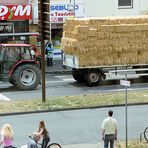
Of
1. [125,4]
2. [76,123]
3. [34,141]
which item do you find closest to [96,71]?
[76,123]

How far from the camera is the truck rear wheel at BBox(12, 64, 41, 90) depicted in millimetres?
29141

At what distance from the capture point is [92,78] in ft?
99.8

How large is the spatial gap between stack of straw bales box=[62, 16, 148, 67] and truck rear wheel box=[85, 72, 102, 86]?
1.74 feet

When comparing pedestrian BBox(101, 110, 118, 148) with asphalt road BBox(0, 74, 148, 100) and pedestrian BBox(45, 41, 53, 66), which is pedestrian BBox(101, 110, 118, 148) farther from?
pedestrian BBox(45, 41, 53, 66)

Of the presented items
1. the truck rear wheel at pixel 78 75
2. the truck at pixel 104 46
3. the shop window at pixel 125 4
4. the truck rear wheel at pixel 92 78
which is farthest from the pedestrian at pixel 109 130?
the shop window at pixel 125 4

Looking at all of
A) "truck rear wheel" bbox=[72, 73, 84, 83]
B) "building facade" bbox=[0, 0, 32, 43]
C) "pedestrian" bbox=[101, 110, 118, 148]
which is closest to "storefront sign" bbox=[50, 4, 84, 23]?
"building facade" bbox=[0, 0, 32, 43]

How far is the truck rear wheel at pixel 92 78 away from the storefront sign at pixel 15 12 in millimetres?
9483

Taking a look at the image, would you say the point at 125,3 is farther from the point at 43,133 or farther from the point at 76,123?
the point at 43,133

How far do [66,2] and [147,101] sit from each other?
16.8 metres

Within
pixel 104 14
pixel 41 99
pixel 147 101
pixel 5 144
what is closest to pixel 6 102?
pixel 41 99

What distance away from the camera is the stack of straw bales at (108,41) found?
98.8 feet

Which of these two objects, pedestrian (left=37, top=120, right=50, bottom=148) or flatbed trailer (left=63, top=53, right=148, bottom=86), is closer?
pedestrian (left=37, top=120, right=50, bottom=148)

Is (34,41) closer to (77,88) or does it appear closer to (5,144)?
(77,88)

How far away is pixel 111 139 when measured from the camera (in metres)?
16.4
